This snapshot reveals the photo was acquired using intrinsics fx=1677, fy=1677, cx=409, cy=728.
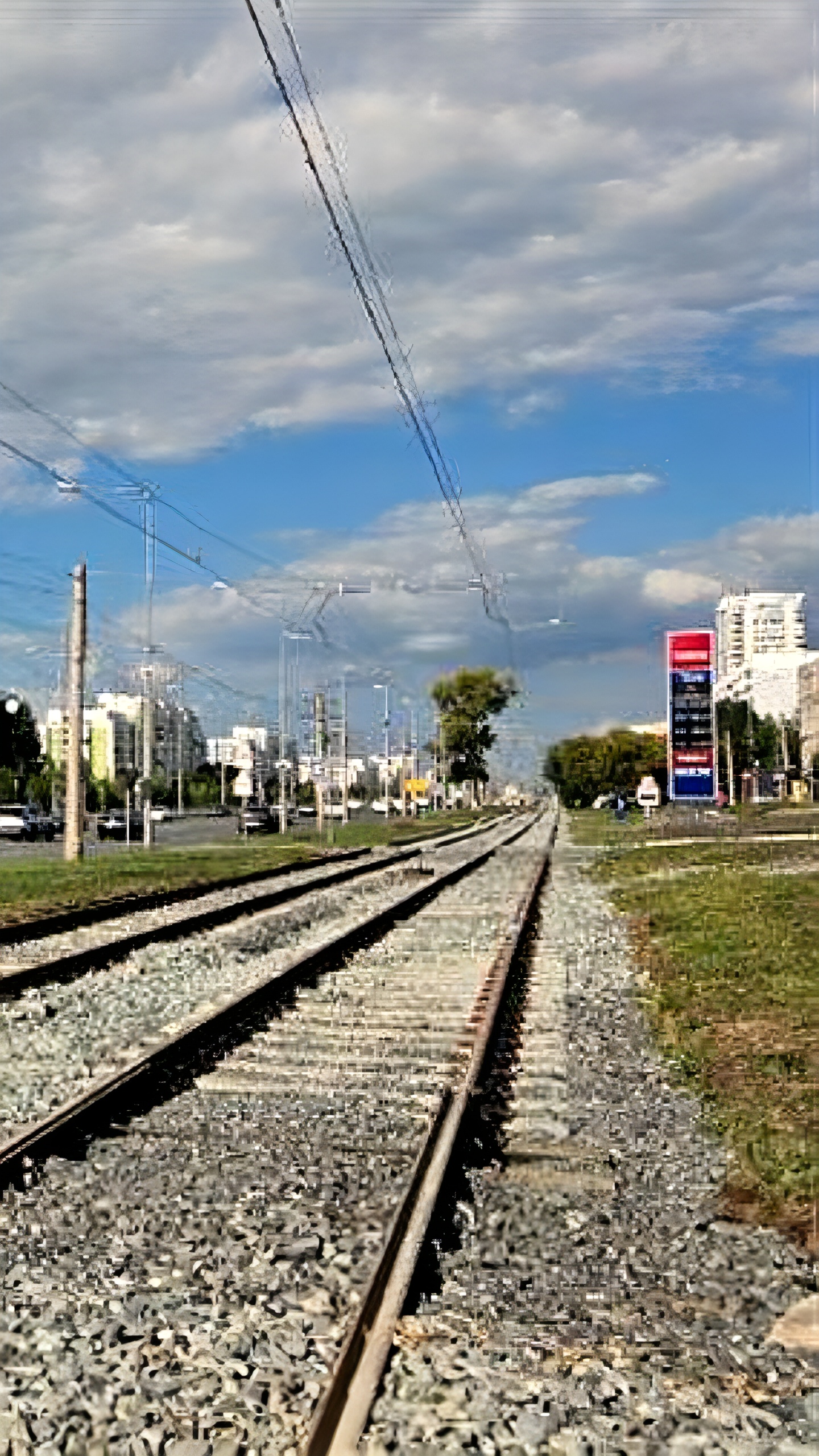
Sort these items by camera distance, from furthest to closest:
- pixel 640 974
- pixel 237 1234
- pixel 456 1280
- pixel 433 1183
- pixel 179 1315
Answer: pixel 640 974 → pixel 433 1183 → pixel 237 1234 → pixel 456 1280 → pixel 179 1315

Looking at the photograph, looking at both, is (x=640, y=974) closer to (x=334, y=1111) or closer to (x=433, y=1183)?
(x=334, y=1111)

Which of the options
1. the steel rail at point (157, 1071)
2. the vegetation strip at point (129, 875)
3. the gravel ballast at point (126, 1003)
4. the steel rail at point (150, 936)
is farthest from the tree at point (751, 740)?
the steel rail at point (157, 1071)

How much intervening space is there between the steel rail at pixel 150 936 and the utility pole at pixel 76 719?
6.89m

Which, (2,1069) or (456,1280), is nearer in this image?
(456,1280)

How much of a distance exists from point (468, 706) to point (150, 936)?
138561mm

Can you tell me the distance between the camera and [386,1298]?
5.74 metres

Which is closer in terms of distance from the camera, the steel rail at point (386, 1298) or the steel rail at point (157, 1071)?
the steel rail at point (386, 1298)

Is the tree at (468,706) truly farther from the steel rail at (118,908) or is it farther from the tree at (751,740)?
the steel rail at (118,908)

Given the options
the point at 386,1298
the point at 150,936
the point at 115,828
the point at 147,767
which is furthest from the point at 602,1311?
the point at 115,828

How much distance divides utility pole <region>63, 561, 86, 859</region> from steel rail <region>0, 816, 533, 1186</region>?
81.1 feet

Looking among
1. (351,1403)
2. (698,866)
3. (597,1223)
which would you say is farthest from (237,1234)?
(698,866)

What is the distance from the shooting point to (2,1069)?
10.8 meters

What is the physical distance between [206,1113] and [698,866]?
93.7 ft

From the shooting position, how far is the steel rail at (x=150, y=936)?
51.4ft
